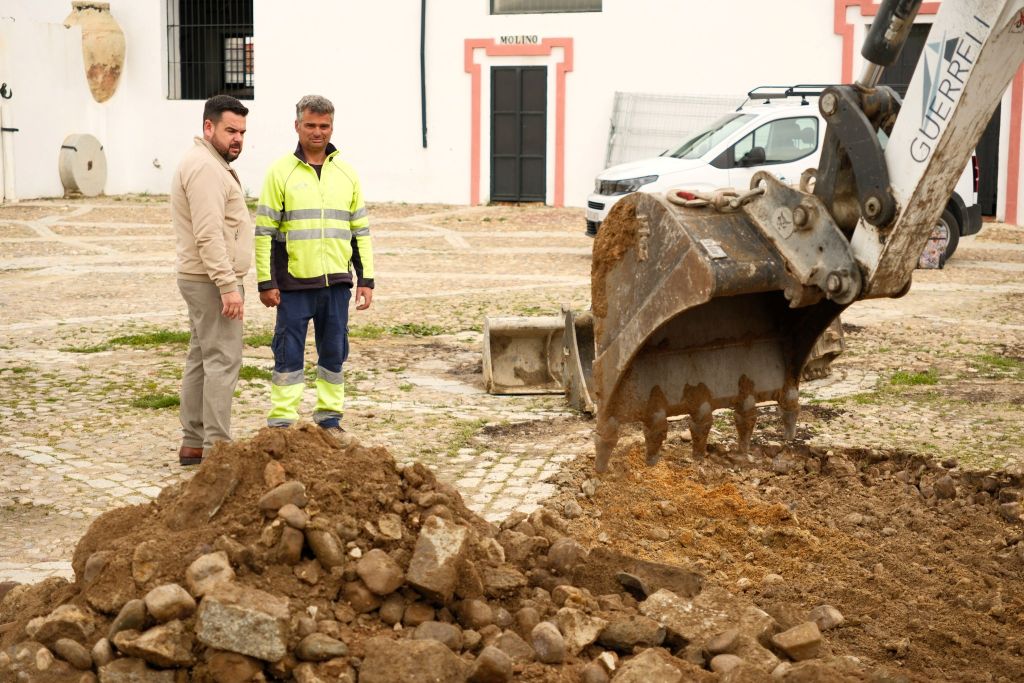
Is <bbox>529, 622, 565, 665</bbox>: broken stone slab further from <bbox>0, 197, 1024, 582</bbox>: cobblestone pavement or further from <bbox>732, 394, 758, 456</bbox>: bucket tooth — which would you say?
<bbox>0, 197, 1024, 582</bbox>: cobblestone pavement

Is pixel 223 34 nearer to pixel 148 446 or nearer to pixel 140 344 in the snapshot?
pixel 140 344

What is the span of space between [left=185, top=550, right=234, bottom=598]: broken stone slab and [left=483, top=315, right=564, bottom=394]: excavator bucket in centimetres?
510

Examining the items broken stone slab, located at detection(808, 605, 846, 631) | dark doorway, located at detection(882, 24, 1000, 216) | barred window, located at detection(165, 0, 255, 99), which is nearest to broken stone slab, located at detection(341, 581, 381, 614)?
broken stone slab, located at detection(808, 605, 846, 631)

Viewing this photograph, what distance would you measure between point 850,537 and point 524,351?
13.4 feet

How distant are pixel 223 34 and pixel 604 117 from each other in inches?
372

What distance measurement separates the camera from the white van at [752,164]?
16969 millimetres

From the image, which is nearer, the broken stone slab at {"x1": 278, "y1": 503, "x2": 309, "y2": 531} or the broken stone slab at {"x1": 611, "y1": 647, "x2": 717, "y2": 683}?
the broken stone slab at {"x1": 611, "y1": 647, "x2": 717, "y2": 683}

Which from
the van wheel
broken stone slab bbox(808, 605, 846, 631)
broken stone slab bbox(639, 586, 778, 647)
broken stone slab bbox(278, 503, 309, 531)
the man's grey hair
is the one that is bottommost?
broken stone slab bbox(808, 605, 846, 631)

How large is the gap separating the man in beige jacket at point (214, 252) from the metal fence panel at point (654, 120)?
1700 centimetres

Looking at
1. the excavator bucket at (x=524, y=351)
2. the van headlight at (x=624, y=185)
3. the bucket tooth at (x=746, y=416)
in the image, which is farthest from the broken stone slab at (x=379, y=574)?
the van headlight at (x=624, y=185)

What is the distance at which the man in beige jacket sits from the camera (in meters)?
6.87

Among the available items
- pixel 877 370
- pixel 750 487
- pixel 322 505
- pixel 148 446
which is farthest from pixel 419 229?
pixel 322 505

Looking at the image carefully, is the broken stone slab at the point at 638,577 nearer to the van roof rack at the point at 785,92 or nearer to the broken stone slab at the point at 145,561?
the broken stone slab at the point at 145,561

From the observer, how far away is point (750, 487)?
6414mm
